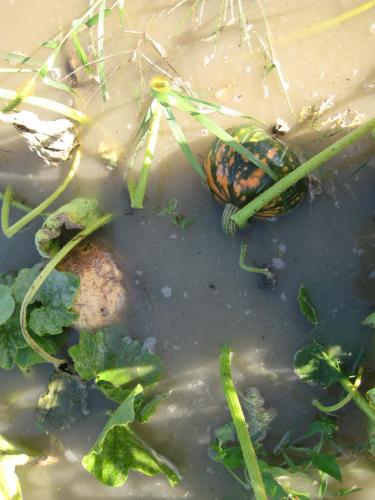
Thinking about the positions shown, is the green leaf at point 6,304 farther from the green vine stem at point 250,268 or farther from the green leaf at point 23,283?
the green vine stem at point 250,268

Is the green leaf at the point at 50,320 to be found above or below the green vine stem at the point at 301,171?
below

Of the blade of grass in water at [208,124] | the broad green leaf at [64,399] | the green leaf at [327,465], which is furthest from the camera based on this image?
the broad green leaf at [64,399]

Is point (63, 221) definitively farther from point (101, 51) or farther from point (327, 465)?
point (327, 465)

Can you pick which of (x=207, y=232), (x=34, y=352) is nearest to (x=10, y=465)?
(x=34, y=352)

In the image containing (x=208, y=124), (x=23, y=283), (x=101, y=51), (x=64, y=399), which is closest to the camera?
(x=208, y=124)

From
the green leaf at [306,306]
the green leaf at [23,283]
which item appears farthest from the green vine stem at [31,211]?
the green leaf at [306,306]
